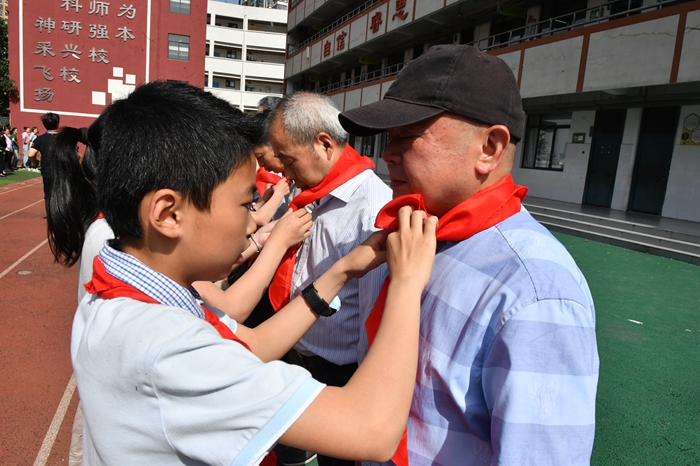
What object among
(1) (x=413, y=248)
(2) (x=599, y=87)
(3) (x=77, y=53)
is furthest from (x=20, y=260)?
(3) (x=77, y=53)

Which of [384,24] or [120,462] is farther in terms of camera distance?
[384,24]

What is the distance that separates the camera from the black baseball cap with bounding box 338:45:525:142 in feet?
3.53

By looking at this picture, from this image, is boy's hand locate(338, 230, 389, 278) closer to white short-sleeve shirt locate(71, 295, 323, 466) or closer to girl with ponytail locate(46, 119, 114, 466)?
white short-sleeve shirt locate(71, 295, 323, 466)

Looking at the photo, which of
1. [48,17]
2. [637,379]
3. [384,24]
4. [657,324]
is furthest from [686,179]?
[48,17]

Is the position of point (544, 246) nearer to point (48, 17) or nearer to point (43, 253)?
point (43, 253)

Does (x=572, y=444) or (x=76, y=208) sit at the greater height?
(x=76, y=208)

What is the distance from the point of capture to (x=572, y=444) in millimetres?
887

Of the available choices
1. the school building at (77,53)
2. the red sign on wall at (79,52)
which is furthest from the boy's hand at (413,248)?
the red sign on wall at (79,52)

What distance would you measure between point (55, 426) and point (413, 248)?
317 cm

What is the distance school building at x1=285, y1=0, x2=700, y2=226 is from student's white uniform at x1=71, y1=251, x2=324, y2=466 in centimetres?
1125

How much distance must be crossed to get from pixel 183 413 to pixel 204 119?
2.11 ft

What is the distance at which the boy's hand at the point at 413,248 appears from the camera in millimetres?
1044

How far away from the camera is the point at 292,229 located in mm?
2064

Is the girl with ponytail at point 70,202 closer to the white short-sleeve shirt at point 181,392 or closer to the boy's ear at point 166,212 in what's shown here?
the boy's ear at point 166,212
